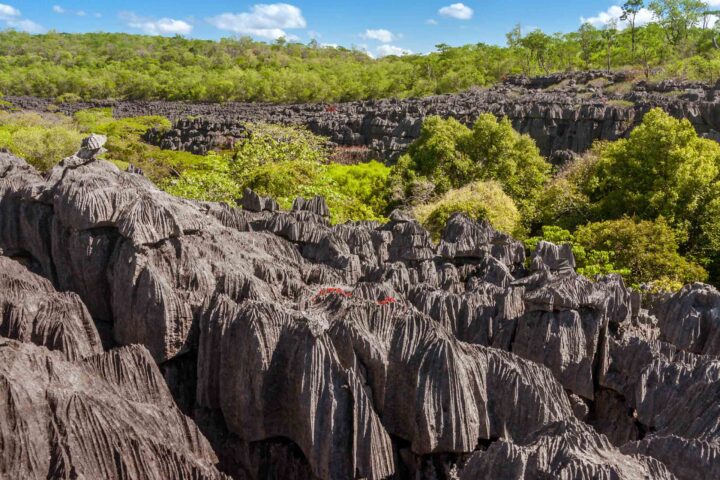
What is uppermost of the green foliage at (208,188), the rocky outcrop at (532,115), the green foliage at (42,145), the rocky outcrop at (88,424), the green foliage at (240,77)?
the green foliage at (240,77)

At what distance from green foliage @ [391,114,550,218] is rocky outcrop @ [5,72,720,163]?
8.14 meters

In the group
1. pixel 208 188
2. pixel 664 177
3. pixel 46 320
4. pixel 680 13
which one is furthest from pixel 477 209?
pixel 680 13

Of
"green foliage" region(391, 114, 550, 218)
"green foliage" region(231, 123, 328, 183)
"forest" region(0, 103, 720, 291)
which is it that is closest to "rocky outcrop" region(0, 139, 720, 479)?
"forest" region(0, 103, 720, 291)

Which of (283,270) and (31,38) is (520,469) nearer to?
(283,270)

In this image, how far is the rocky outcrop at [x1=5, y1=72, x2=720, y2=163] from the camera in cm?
3544

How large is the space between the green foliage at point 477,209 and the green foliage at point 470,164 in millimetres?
2255

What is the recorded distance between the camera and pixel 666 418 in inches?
223

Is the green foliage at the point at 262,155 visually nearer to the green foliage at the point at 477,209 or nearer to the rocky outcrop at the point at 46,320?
the green foliage at the point at 477,209

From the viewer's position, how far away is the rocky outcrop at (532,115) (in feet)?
116

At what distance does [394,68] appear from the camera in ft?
336

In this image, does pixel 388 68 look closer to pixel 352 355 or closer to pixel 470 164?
pixel 470 164

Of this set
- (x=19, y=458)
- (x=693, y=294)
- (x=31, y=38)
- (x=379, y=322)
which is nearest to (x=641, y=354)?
(x=693, y=294)

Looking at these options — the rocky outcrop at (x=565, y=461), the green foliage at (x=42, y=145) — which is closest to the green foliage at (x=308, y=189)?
the green foliage at (x=42, y=145)

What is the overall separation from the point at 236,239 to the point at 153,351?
8.27 feet
